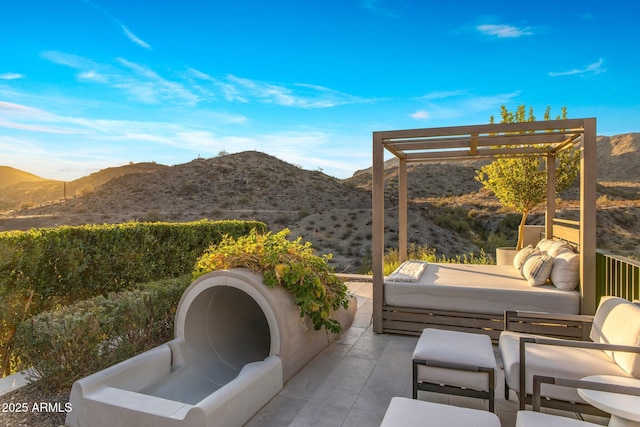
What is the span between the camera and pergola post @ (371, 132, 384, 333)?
4.64m

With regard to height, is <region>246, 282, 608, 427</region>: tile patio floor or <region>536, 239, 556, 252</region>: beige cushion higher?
<region>536, 239, 556, 252</region>: beige cushion

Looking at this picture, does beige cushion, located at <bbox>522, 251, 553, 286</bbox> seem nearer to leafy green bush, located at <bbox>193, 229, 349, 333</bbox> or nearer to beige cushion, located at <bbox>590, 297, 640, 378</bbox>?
beige cushion, located at <bbox>590, 297, 640, 378</bbox>

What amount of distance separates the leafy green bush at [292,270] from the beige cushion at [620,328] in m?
2.11

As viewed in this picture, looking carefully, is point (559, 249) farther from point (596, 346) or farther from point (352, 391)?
point (352, 391)

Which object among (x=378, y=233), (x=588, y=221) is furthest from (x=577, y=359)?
(x=378, y=233)

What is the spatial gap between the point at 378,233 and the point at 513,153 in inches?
122

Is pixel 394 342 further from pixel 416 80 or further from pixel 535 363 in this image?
pixel 416 80

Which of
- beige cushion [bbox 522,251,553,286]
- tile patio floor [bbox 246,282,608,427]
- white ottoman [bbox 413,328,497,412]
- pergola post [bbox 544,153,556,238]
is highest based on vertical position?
pergola post [bbox 544,153,556,238]

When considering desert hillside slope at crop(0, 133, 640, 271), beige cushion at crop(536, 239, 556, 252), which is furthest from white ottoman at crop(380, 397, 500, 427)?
desert hillside slope at crop(0, 133, 640, 271)

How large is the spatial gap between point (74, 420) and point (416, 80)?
1000 cm

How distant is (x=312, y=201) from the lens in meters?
26.0

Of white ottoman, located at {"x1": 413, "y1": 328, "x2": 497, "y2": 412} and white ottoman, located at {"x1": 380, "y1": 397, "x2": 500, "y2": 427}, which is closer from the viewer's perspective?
white ottoman, located at {"x1": 380, "y1": 397, "x2": 500, "y2": 427}

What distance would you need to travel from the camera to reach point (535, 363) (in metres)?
2.63

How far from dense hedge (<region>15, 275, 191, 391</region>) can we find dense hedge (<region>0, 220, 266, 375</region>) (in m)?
0.55
